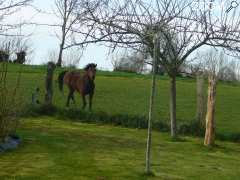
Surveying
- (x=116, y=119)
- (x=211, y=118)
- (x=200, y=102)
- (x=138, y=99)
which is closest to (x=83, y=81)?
(x=116, y=119)

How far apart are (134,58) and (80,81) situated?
18.1 ft

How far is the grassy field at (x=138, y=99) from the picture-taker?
65.6ft

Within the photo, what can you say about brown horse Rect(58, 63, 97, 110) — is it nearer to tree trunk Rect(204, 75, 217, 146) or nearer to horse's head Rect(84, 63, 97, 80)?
horse's head Rect(84, 63, 97, 80)

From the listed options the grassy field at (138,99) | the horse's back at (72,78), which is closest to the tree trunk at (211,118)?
the grassy field at (138,99)

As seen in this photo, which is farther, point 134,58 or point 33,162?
point 134,58

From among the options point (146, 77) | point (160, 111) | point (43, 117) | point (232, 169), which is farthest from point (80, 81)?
point (146, 77)

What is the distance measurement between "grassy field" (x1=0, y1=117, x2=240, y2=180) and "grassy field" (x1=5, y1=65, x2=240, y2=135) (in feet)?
10.5

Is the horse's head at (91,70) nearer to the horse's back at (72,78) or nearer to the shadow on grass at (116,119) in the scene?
the horse's back at (72,78)

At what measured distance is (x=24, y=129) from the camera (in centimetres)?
1441

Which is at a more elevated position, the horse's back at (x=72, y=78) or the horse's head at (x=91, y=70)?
the horse's head at (x=91, y=70)

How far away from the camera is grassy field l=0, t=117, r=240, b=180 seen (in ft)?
29.7

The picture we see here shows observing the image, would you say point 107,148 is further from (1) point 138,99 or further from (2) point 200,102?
(1) point 138,99

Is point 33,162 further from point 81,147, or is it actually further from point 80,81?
point 80,81

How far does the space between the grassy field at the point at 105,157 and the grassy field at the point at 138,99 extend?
3202mm
